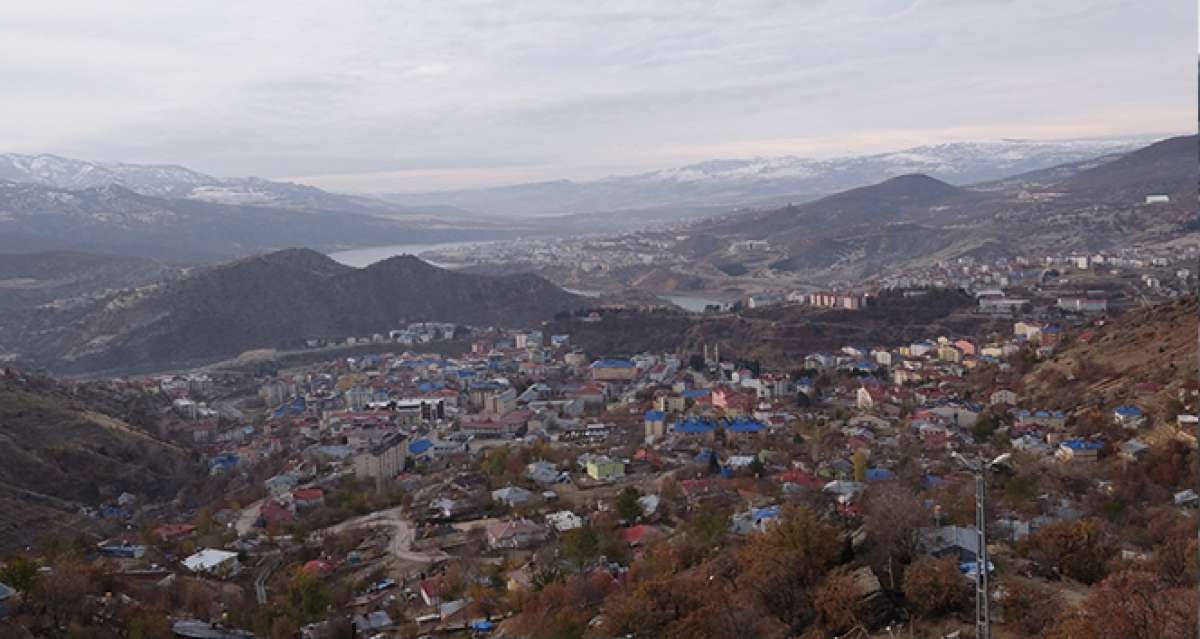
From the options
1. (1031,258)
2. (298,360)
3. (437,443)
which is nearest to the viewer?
(437,443)

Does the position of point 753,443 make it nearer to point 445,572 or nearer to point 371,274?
point 445,572

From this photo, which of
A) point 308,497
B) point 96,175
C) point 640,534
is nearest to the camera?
point 640,534

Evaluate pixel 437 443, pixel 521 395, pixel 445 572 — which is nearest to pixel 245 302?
pixel 521 395

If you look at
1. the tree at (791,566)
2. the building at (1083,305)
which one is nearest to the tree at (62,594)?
the tree at (791,566)

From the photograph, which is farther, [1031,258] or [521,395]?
[1031,258]

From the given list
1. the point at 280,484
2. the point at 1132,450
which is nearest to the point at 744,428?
the point at 1132,450

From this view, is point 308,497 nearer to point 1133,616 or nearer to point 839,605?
point 839,605
